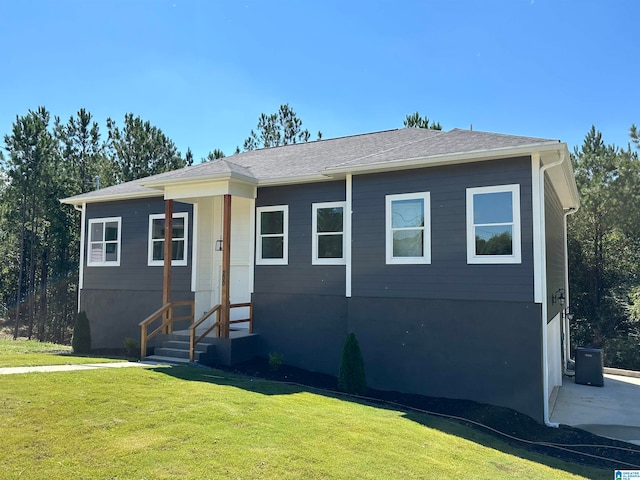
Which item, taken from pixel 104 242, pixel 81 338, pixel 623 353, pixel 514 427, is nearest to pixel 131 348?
pixel 81 338

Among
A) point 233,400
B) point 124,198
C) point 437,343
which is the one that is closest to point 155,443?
point 233,400

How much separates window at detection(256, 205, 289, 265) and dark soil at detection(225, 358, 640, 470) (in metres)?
2.72

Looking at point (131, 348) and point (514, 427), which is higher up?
point (131, 348)

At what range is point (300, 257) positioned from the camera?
1036 centimetres

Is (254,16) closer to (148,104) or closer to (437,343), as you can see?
(437,343)

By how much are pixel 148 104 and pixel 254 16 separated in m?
14.9

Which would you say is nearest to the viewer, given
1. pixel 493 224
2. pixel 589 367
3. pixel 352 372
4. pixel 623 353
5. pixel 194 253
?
pixel 493 224

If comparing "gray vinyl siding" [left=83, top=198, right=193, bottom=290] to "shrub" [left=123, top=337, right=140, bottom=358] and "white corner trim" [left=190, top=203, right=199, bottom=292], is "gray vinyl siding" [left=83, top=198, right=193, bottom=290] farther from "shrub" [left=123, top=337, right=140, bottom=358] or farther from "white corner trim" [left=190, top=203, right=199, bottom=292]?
"shrub" [left=123, top=337, right=140, bottom=358]

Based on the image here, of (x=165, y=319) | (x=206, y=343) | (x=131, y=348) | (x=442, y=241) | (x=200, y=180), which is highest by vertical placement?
(x=200, y=180)

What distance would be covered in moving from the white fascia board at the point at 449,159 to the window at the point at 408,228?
59 centimetres

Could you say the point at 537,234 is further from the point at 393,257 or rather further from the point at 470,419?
the point at 470,419

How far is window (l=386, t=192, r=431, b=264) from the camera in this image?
8.63 m

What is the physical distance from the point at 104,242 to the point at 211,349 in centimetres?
601

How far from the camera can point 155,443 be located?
14.4 feet
